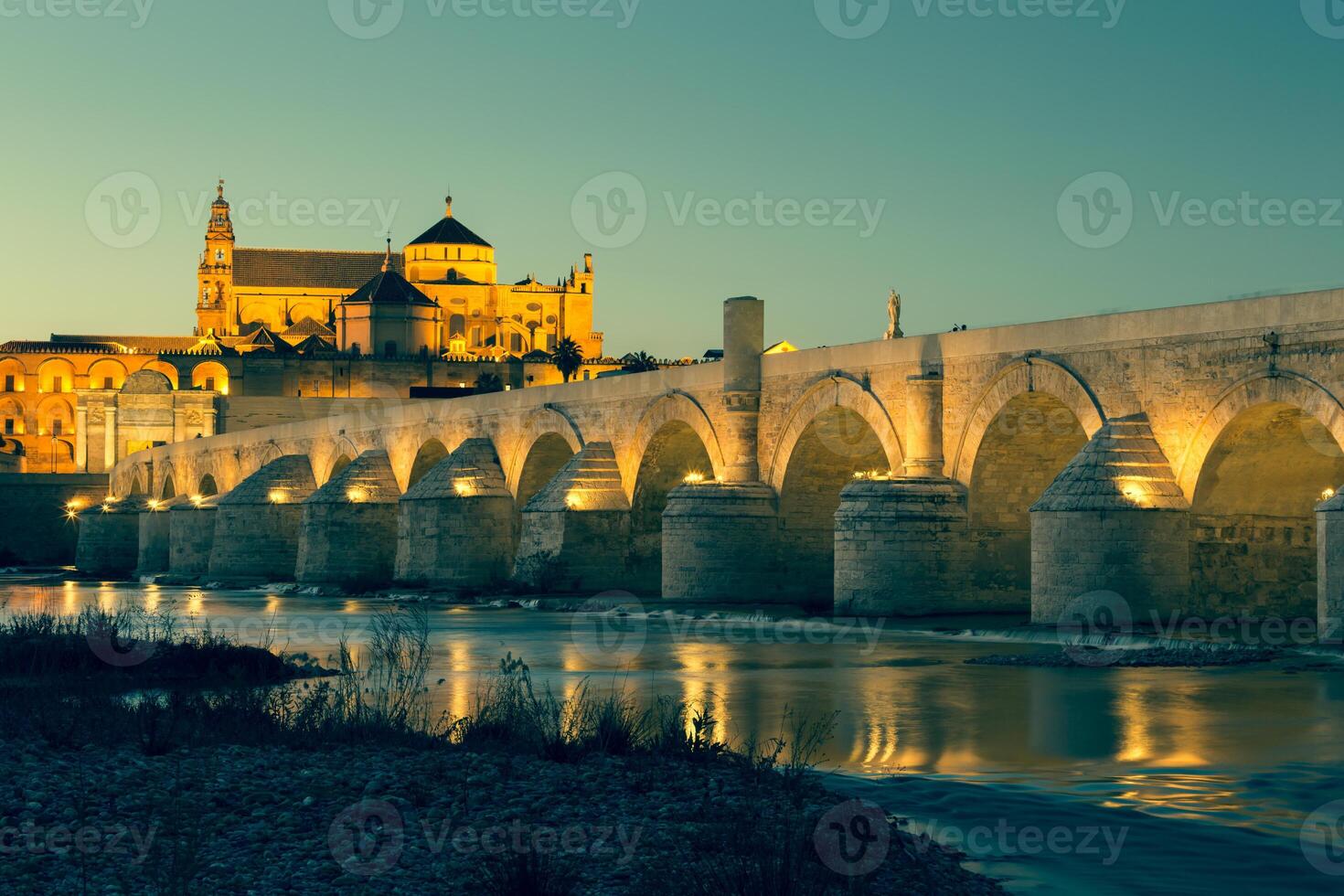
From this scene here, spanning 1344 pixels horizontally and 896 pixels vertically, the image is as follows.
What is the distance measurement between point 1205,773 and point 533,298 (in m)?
109

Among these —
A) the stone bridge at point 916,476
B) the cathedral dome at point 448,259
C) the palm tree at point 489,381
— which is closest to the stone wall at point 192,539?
the stone bridge at point 916,476

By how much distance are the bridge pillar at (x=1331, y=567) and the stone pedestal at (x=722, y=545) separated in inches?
519

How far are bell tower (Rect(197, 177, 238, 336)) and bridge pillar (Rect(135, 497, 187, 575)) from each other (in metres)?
64.4

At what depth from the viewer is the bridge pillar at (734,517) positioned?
1248 inches

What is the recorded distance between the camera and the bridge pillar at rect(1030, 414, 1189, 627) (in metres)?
22.6

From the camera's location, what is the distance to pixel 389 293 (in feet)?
331

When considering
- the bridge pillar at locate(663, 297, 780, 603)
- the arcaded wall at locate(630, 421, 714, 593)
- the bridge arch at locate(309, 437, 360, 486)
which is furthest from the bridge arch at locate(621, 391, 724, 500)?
the bridge arch at locate(309, 437, 360, 486)

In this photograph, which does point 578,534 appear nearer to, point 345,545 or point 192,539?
point 345,545

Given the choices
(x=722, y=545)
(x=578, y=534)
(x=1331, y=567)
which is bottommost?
(x=1331, y=567)

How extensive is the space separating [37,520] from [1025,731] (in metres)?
68.8

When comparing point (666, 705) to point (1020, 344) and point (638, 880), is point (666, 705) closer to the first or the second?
point (638, 880)

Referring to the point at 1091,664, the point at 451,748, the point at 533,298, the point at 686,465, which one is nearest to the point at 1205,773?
the point at 451,748

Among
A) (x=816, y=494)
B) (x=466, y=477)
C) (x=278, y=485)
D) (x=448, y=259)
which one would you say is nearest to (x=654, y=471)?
(x=816, y=494)

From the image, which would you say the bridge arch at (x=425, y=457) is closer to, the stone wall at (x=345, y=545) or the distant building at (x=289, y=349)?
the stone wall at (x=345, y=545)
